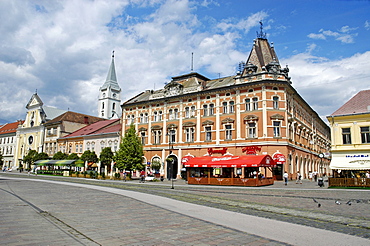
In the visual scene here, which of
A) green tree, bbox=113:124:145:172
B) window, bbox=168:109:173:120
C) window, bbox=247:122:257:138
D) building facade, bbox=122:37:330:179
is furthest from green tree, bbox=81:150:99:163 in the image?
window, bbox=247:122:257:138

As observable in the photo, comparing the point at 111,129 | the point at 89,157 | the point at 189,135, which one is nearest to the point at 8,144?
the point at 111,129

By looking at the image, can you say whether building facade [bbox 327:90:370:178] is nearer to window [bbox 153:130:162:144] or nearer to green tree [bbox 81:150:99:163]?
window [bbox 153:130:162:144]

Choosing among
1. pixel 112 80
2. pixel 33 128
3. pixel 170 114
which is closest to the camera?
pixel 170 114

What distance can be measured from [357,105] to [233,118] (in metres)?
15.4

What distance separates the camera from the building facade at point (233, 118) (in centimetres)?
4034

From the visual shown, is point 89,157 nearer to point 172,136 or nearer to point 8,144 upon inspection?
point 172,136

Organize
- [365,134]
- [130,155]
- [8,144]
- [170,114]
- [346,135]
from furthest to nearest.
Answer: [8,144]
[170,114]
[130,155]
[346,135]
[365,134]

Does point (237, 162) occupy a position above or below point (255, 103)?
below

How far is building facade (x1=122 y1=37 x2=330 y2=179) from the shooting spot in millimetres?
40344

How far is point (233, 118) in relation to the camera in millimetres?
43031

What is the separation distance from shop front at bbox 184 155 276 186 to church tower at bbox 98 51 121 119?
92.7 meters

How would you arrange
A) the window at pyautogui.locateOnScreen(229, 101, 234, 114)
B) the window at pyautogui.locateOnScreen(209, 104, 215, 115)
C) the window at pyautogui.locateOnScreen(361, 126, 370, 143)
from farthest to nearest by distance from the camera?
1. the window at pyautogui.locateOnScreen(209, 104, 215, 115)
2. the window at pyautogui.locateOnScreen(229, 101, 234, 114)
3. the window at pyautogui.locateOnScreen(361, 126, 370, 143)

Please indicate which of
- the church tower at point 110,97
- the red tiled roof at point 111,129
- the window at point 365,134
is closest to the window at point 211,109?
the window at point 365,134

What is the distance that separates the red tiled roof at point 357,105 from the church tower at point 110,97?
10141 centimetres
